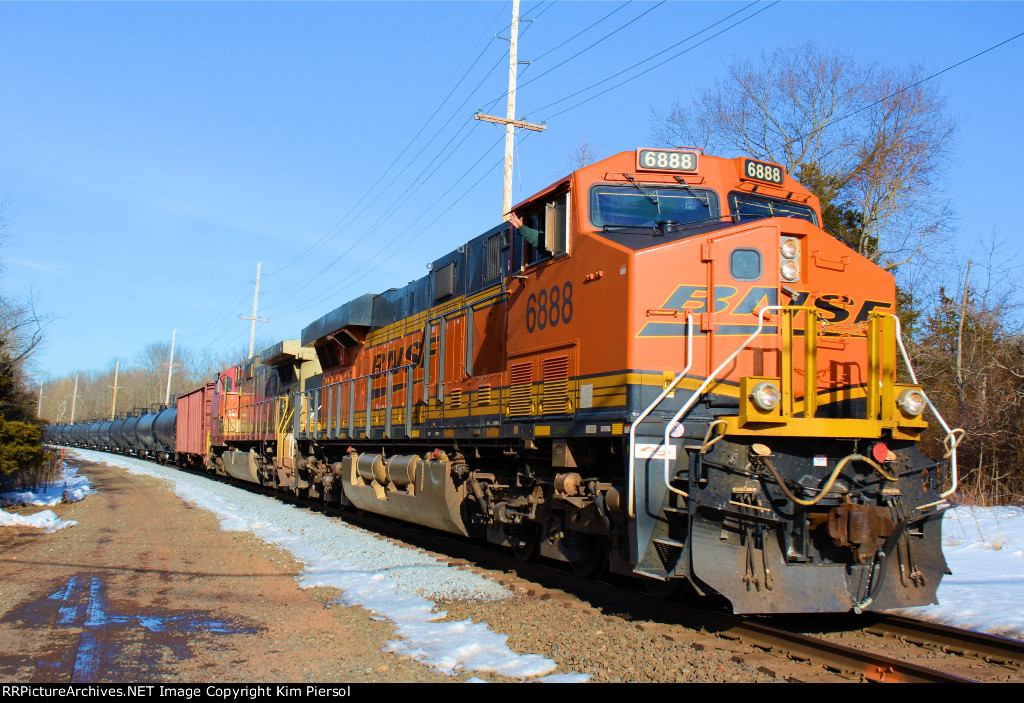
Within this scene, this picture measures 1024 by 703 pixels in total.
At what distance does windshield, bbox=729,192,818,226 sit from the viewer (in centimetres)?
708

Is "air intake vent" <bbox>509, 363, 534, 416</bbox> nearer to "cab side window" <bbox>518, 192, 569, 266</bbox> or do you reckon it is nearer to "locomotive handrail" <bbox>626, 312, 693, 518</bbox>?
"cab side window" <bbox>518, 192, 569, 266</bbox>

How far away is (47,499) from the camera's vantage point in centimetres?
1672

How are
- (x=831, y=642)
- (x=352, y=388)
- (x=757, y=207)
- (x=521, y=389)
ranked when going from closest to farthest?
(x=831, y=642) < (x=757, y=207) < (x=521, y=389) < (x=352, y=388)

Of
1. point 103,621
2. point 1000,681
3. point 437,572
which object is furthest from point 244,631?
point 1000,681

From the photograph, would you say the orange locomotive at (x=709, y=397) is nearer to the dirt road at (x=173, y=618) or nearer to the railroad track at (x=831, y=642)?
the railroad track at (x=831, y=642)

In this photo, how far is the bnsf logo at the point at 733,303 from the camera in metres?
6.29

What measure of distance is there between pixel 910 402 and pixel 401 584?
17.0 feet

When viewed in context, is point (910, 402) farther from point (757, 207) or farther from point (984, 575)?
point (984, 575)

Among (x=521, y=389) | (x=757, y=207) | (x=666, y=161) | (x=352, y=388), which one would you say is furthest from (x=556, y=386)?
(x=352, y=388)

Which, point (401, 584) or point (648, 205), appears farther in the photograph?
point (401, 584)

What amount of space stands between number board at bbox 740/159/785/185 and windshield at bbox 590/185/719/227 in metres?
0.43

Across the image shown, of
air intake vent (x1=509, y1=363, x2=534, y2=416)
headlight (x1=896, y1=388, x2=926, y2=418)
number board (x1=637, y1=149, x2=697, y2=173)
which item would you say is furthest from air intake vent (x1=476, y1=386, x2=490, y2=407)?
headlight (x1=896, y1=388, x2=926, y2=418)

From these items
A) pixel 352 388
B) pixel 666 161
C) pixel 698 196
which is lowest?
pixel 352 388

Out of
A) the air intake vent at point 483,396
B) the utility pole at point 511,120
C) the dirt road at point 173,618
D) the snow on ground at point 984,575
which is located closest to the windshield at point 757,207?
the air intake vent at point 483,396
